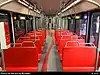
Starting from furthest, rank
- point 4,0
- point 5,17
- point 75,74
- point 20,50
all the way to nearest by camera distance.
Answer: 1. point 5,17
2. point 20,50
3. point 4,0
4. point 75,74

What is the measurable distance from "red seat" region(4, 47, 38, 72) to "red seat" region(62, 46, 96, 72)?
0.87 meters

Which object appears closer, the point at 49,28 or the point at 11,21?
the point at 11,21

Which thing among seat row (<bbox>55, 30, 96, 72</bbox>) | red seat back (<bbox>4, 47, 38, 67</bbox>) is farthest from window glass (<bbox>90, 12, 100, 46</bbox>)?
red seat back (<bbox>4, 47, 38, 67</bbox>)

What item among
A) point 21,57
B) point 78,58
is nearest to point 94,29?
point 78,58

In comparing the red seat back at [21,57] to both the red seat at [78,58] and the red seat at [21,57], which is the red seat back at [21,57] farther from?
the red seat at [78,58]

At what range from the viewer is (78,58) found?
480 centimetres

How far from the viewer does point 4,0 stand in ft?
12.3

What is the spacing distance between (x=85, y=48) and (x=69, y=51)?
449 millimetres

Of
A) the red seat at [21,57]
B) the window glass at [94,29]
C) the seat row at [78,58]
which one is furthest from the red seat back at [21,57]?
the window glass at [94,29]

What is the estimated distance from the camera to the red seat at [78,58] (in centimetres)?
472

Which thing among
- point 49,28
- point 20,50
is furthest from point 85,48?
point 49,28

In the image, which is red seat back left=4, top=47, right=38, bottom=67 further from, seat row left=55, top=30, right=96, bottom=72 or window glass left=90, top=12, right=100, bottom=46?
window glass left=90, top=12, right=100, bottom=46

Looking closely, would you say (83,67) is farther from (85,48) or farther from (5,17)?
(5,17)

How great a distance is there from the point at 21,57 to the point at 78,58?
1584mm
